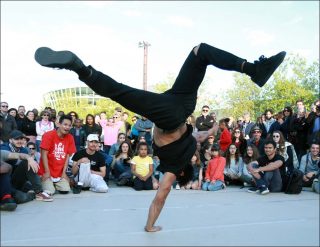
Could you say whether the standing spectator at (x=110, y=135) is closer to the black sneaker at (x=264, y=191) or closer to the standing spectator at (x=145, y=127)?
the standing spectator at (x=145, y=127)

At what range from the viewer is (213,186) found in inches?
288

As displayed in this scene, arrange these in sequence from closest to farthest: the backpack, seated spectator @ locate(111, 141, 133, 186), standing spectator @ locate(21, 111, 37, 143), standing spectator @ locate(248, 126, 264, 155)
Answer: the backpack
seated spectator @ locate(111, 141, 133, 186)
standing spectator @ locate(248, 126, 264, 155)
standing spectator @ locate(21, 111, 37, 143)

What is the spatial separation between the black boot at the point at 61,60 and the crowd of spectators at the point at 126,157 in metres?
2.10

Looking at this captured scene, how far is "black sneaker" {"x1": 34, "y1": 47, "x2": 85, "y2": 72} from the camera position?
3289mm

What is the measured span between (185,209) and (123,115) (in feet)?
18.9

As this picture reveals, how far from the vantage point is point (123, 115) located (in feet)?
35.2

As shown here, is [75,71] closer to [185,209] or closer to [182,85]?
[182,85]

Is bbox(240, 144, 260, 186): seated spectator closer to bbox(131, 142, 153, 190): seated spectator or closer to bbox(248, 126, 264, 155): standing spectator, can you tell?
bbox(248, 126, 264, 155): standing spectator

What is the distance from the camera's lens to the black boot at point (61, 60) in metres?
3.29

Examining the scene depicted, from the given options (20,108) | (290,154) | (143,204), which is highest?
(20,108)

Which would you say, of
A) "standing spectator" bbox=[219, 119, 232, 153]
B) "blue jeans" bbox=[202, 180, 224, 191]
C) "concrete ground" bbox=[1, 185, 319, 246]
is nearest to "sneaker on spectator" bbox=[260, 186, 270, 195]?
"concrete ground" bbox=[1, 185, 319, 246]

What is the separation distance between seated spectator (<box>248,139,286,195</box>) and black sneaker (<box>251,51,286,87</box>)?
389cm

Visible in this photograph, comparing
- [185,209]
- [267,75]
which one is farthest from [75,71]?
[185,209]

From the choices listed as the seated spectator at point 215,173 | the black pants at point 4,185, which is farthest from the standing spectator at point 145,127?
the black pants at point 4,185
